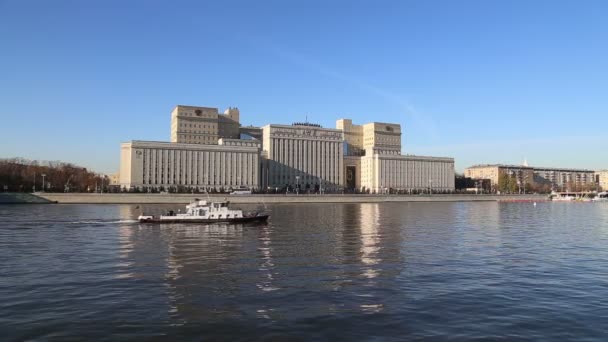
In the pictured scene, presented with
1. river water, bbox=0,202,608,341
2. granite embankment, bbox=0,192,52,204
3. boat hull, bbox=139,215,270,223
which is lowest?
river water, bbox=0,202,608,341

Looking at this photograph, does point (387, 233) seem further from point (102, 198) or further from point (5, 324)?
point (102, 198)

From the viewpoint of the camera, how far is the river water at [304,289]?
67.2 ft

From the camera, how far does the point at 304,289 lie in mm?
27734

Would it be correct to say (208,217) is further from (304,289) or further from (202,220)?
(304,289)

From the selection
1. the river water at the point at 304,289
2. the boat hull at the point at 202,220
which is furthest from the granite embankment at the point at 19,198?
the river water at the point at 304,289

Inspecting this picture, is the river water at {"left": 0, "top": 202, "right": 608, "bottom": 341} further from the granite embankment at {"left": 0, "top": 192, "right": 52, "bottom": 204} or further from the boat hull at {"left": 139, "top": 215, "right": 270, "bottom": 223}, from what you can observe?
the granite embankment at {"left": 0, "top": 192, "right": 52, "bottom": 204}

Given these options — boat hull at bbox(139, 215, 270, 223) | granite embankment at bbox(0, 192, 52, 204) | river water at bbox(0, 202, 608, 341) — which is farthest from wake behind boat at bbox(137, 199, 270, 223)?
granite embankment at bbox(0, 192, 52, 204)

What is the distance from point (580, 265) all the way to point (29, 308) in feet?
114

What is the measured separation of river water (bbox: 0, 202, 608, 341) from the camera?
20484 mm

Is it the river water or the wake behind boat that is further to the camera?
the wake behind boat

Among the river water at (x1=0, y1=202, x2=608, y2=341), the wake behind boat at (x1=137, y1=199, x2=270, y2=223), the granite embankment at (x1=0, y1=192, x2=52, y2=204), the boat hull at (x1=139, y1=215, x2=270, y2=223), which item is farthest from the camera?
the granite embankment at (x1=0, y1=192, x2=52, y2=204)

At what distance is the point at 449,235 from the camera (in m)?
58.0

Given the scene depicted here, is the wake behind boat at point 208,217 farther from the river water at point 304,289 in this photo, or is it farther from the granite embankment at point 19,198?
the granite embankment at point 19,198


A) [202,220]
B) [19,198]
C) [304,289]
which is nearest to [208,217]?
[202,220]
